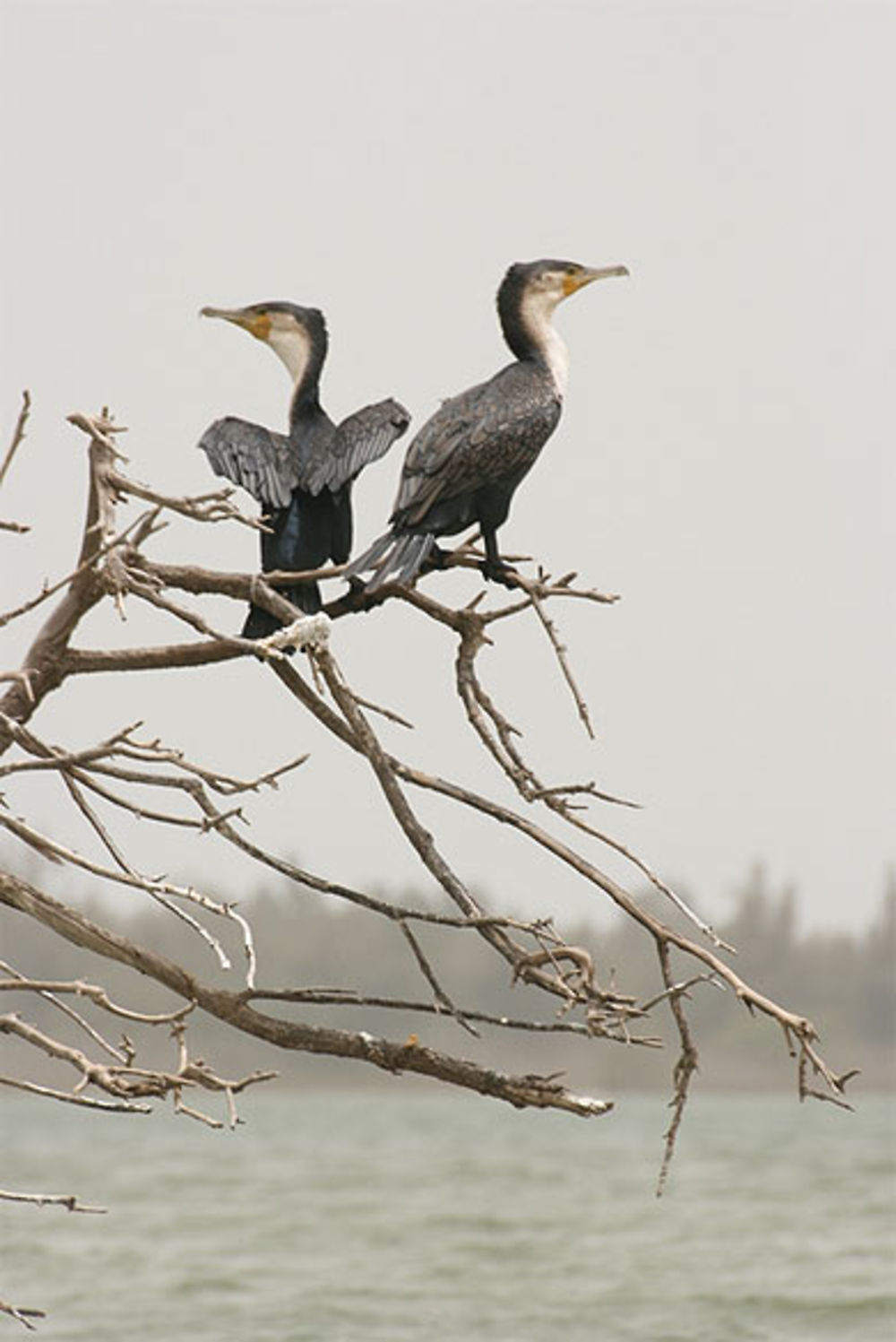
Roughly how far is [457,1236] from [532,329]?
12.5m

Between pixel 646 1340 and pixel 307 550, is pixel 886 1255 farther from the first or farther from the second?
pixel 307 550

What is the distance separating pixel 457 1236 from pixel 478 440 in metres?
12.7

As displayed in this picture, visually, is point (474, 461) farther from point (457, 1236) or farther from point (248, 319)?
point (457, 1236)

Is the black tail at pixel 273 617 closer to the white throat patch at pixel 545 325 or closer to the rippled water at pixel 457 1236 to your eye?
the white throat patch at pixel 545 325

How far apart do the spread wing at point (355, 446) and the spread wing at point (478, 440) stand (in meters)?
0.13

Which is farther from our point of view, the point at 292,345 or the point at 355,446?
the point at 292,345

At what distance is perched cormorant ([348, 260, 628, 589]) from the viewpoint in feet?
12.0

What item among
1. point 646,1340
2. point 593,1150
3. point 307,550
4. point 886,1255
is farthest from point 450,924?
point 593,1150

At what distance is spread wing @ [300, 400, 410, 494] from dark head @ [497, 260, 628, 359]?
239mm

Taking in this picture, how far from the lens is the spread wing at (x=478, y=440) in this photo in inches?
145

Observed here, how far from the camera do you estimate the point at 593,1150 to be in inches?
912

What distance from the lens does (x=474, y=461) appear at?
3.70 metres

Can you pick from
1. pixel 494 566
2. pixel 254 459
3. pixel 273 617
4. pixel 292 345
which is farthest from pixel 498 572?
pixel 292 345

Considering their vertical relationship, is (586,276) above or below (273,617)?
above
